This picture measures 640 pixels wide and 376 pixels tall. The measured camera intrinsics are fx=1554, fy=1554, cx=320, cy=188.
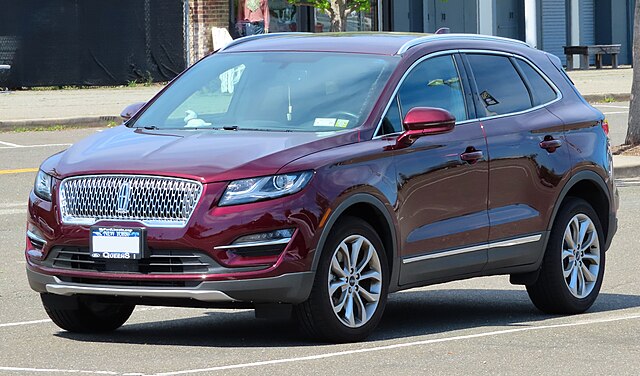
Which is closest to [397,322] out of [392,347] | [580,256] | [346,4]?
[392,347]

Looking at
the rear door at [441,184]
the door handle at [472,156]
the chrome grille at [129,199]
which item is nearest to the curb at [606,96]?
the rear door at [441,184]

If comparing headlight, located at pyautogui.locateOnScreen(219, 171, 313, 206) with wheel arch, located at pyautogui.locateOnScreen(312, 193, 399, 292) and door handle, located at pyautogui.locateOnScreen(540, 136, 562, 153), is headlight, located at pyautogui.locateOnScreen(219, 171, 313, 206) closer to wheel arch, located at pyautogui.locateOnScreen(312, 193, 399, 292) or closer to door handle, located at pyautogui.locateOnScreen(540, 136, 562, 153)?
wheel arch, located at pyautogui.locateOnScreen(312, 193, 399, 292)

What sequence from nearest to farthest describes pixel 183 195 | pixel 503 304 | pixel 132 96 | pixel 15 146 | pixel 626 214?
pixel 183 195
pixel 503 304
pixel 626 214
pixel 15 146
pixel 132 96

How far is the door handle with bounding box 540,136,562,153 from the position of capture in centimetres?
938

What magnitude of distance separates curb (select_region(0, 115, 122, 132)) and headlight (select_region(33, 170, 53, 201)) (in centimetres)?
1584

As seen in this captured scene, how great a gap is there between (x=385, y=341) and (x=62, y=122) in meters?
17.0

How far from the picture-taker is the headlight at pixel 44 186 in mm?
8172

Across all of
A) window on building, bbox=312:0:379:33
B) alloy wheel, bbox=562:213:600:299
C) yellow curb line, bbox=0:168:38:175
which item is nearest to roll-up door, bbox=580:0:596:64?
window on building, bbox=312:0:379:33

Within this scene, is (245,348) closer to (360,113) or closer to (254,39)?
(360,113)

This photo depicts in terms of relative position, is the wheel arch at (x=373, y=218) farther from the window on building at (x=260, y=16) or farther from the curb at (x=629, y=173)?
the window on building at (x=260, y=16)

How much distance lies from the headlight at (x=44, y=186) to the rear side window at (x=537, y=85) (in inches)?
124

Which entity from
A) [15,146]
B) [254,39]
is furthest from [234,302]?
[15,146]

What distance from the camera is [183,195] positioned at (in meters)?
7.71

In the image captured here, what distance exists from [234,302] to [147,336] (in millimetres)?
887
